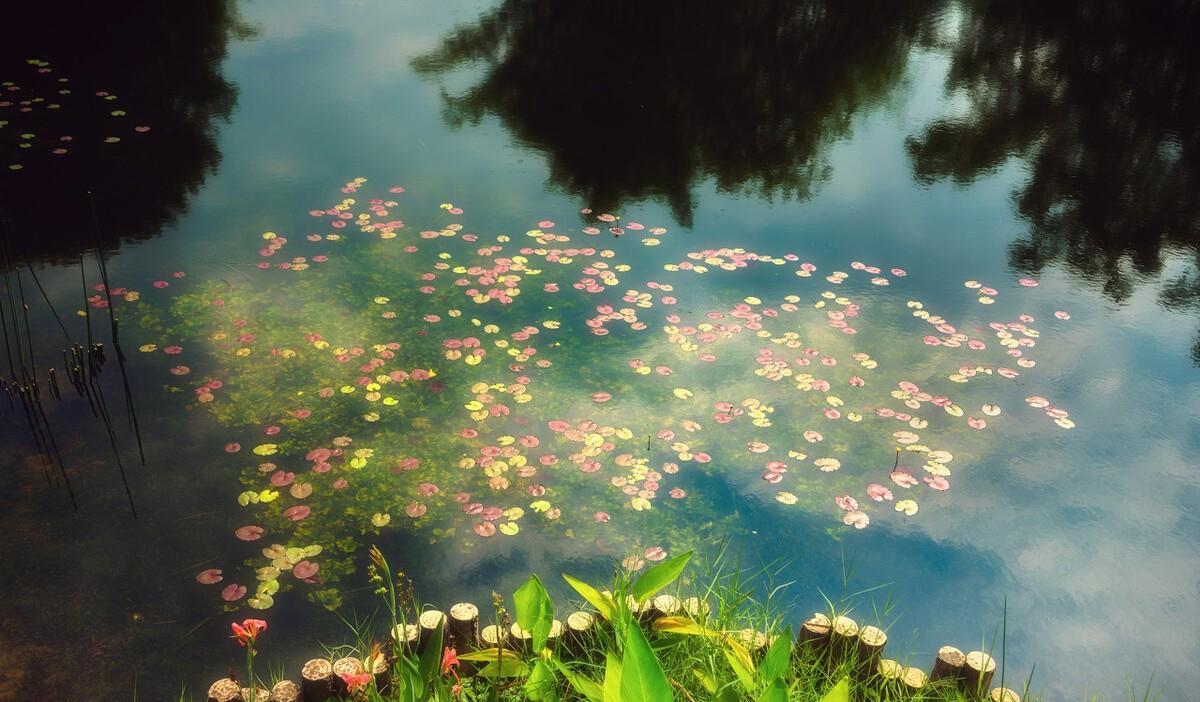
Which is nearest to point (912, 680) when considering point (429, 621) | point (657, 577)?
point (657, 577)

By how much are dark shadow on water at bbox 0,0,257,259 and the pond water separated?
0.11 ft

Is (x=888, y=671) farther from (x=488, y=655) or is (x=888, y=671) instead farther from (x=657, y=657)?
(x=488, y=655)

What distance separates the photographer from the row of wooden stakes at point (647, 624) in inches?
92.2

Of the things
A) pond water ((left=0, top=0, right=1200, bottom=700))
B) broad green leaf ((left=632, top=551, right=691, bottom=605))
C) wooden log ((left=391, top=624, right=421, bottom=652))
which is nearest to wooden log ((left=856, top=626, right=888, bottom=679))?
pond water ((left=0, top=0, right=1200, bottom=700))

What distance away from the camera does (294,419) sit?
3809mm

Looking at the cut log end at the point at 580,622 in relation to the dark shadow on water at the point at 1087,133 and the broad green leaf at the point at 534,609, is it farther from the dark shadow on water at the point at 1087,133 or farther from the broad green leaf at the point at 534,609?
the dark shadow on water at the point at 1087,133

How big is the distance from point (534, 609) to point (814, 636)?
0.94m

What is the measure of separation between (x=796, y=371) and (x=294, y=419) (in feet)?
7.64

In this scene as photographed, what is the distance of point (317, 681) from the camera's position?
2.32 meters

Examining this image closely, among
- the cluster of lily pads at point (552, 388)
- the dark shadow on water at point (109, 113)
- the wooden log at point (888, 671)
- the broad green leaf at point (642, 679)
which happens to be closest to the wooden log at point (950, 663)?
the wooden log at point (888, 671)

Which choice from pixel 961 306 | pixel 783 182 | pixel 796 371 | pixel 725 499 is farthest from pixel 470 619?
pixel 783 182

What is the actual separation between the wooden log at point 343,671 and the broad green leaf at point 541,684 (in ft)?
1.68

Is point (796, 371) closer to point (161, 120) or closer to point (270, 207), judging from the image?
point (270, 207)

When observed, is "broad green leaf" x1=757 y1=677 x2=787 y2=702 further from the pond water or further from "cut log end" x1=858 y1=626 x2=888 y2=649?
the pond water
